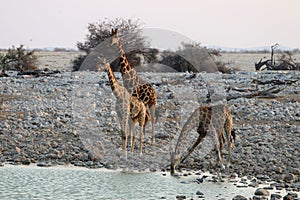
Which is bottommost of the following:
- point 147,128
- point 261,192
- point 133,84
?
point 261,192

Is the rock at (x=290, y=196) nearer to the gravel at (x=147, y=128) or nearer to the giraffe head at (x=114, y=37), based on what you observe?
the gravel at (x=147, y=128)

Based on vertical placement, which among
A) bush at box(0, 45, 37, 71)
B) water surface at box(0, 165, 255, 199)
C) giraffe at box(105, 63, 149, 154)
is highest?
bush at box(0, 45, 37, 71)

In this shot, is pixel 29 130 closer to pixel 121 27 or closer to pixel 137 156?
pixel 137 156

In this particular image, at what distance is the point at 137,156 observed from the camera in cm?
1142

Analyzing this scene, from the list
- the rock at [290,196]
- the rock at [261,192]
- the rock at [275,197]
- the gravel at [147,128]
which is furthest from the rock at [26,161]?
the rock at [290,196]

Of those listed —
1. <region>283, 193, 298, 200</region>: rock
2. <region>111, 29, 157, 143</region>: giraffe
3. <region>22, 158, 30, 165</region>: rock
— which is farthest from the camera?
<region>111, 29, 157, 143</region>: giraffe

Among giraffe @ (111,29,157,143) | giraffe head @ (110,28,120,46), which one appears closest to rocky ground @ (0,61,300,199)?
giraffe @ (111,29,157,143)

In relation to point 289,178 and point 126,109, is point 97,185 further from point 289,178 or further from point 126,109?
point 289,178

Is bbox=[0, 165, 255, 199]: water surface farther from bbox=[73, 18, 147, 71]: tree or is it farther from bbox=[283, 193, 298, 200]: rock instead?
bbox=[73, 18, 147, 71]: tree

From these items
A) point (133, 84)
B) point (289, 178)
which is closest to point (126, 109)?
point (133, 84)

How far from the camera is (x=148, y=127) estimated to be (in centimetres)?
1439

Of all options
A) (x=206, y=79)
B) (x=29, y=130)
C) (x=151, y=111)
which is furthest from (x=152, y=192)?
(x=206, y=79)

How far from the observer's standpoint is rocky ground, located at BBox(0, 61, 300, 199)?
1103cm

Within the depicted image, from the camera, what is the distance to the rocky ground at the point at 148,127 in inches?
434
